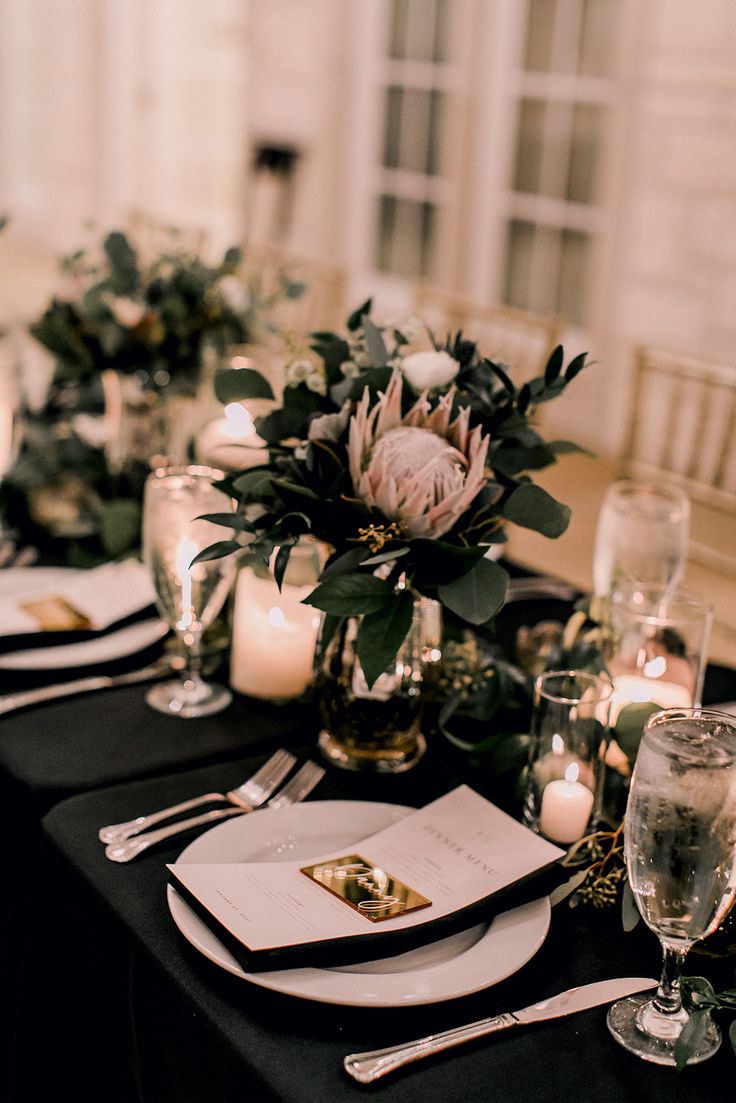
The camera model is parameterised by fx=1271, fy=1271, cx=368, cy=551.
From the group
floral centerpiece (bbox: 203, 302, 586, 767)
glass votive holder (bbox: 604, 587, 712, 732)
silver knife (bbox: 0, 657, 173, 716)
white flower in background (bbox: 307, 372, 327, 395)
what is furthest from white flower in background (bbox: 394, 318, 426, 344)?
silver knife (bbox: 0, 657, 173, 716)

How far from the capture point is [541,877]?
97cm

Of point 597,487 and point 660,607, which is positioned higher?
point 660,607

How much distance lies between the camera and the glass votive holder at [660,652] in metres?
1.28

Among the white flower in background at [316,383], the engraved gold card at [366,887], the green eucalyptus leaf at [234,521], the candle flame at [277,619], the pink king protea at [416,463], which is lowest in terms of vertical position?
the engraved gold card at [366,887]

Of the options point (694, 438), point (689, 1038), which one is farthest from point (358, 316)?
point (694, 438)

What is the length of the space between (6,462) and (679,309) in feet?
9.23

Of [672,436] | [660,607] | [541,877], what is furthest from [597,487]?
[541,877]

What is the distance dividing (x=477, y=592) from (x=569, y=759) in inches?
6.5

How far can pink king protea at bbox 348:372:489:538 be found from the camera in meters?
1.09

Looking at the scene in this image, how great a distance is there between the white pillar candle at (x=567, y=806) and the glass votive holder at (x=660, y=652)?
0.19 metres

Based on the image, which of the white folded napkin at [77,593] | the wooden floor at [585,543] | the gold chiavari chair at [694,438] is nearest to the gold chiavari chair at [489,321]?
the gold chiavari chair at [694,438]

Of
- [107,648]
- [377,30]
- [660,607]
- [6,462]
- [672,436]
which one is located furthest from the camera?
[377,30]

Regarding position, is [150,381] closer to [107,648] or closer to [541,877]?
[107,648]

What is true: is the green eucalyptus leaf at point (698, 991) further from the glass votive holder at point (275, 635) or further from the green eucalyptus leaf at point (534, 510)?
the glass votive holder at point (275, 635)
